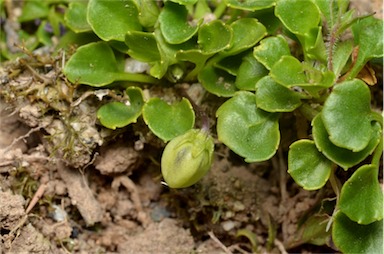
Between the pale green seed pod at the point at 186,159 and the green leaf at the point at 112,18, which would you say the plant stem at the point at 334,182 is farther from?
the green leaf at the point at 112,18

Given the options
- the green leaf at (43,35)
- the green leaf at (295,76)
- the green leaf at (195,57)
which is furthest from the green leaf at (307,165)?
the green leaf at (43,35)

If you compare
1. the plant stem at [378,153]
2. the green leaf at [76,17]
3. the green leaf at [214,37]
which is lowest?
the plant stem at [378,153]

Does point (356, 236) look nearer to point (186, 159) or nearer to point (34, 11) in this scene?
point (186, 159)

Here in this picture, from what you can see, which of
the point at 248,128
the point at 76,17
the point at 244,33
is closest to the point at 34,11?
the point at 76,17

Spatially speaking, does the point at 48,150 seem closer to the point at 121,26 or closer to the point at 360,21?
the point at 121,26

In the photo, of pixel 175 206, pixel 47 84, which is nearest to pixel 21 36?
pixel 47 84

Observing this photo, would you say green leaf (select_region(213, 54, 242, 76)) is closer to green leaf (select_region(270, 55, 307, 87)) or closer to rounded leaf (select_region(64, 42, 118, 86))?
green leaf (select_region(270, 55, 307, 87))

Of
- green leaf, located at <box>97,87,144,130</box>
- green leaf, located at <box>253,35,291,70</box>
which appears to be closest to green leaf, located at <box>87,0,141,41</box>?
green leaf, located at <box>97,87,144,130</box>
